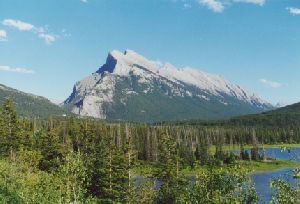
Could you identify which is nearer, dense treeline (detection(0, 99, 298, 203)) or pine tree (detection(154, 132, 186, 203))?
dense treeline (detection(0, 99, 298, 203))

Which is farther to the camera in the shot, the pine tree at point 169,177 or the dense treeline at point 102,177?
→ the pine tree at point 169,177

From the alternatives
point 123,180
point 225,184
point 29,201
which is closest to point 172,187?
point 123,180

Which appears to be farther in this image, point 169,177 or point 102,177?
point 102,177

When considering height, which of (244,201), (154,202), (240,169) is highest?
(240,169)

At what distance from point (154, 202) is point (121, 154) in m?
17.8

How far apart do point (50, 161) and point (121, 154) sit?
33178 mm

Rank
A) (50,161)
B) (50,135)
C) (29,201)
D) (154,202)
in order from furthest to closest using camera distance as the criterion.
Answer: (50,135) → (50,161) → (154,202) → (29,201)

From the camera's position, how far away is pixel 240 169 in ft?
119

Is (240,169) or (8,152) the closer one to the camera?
(240,169)

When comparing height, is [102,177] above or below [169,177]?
below

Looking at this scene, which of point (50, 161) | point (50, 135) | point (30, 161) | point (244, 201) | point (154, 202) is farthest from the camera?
point (50, 135)

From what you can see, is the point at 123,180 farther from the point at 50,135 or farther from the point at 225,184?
the point at 225,184

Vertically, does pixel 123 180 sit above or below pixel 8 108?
below

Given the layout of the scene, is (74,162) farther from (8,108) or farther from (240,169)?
(8,108)
